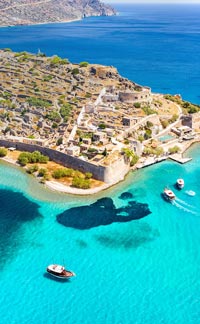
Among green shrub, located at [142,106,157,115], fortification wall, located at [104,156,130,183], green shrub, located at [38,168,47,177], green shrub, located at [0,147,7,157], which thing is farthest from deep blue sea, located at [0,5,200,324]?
green shrub, located at [142,106,157,115]

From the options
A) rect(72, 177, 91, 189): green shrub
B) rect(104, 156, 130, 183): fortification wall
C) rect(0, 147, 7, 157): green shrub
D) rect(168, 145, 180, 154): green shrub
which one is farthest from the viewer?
rect(168, 145, 180, 154): green shrub

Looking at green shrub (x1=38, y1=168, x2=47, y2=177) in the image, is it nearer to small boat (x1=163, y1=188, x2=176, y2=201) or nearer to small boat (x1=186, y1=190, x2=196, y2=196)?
small boat (x1=163, y1=188, x2=176, y2=201)

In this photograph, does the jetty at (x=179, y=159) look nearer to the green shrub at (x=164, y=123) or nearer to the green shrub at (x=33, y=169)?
the green shrub at (x=164, y=123)

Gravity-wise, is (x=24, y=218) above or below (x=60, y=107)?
below

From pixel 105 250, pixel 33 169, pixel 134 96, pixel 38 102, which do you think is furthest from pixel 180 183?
pixel 38 102

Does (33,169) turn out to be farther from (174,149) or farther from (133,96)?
(133,96)

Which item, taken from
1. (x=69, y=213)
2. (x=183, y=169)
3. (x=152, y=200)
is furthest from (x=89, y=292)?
(x=183, y=169)

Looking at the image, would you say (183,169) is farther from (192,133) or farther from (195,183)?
(192,133)
